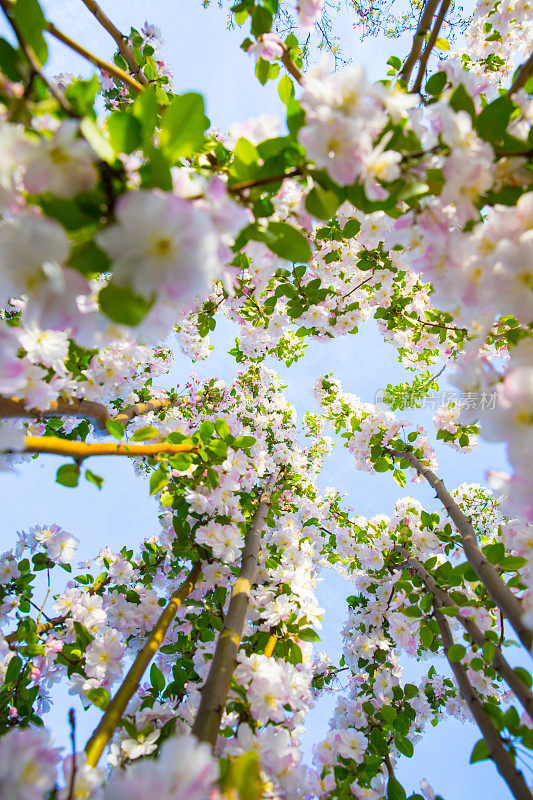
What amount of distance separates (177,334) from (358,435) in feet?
9.42

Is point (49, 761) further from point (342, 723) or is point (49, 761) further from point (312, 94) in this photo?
point (342, 723)

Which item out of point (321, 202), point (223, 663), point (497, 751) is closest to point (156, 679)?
point (223, 663)

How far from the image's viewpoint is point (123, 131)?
72cm

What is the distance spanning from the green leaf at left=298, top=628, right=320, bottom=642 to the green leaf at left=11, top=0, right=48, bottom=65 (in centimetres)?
202

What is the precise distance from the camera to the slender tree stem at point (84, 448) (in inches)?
46.4

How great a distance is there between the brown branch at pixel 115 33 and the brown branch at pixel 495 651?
9.25 ft

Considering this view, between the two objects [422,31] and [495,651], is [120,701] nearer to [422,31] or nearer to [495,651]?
[495,651]

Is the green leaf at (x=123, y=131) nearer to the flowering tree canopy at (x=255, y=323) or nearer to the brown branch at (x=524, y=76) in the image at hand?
the flowering tree canopy at (x=255, y=323)

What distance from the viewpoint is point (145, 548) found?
3.03 meters

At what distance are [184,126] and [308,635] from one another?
6.02 ft

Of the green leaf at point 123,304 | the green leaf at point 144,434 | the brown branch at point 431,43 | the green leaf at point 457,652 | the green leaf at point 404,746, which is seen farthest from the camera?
the green leaf at point 404,746

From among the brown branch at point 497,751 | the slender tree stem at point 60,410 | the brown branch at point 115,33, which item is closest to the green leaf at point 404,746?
the brown branch at point 497,751

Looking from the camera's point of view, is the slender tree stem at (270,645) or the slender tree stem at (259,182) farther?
the slender tree stem at (270,645)

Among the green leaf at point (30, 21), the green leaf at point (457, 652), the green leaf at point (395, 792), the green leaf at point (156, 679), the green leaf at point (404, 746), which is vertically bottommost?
the green leaf at point (395, 792)
